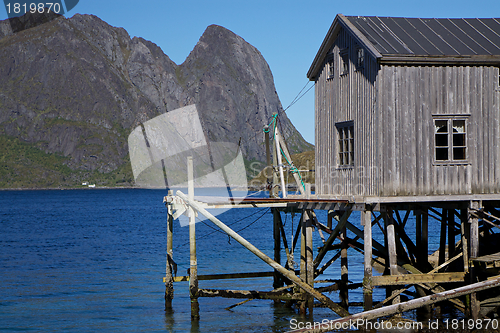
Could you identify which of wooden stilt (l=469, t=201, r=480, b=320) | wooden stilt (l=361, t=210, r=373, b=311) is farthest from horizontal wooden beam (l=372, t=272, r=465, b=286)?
wooden stilt (l=469, t=201, r=480, b=320)

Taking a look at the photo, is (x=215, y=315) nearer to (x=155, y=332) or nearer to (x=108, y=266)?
(x=155, y=332)

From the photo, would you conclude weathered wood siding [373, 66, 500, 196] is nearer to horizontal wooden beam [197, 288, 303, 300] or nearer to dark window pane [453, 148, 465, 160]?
dark window pane [453, 148, 465, 160]

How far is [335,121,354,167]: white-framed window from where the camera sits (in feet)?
60.2

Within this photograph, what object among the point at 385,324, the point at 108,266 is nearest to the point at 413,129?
the point at 385,324

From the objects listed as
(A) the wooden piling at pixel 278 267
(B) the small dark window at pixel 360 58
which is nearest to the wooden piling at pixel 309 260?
Result: (A) the wooden piling at pixel 278 267

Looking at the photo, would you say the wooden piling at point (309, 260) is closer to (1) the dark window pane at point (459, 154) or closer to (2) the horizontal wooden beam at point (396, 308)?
(1) the dark window pane at point (459, 154)

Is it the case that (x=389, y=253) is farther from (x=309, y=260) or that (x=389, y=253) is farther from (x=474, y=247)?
(x=309, y=260)

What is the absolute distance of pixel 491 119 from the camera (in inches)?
686

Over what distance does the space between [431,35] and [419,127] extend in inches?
150

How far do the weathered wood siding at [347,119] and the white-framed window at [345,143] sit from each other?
0.14 metres

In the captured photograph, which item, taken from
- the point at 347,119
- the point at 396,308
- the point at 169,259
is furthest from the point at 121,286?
the point at 396,308

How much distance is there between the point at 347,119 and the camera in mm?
18562

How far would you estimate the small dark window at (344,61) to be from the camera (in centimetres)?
1881

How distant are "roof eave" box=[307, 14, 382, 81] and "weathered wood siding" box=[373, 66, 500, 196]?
806mm
